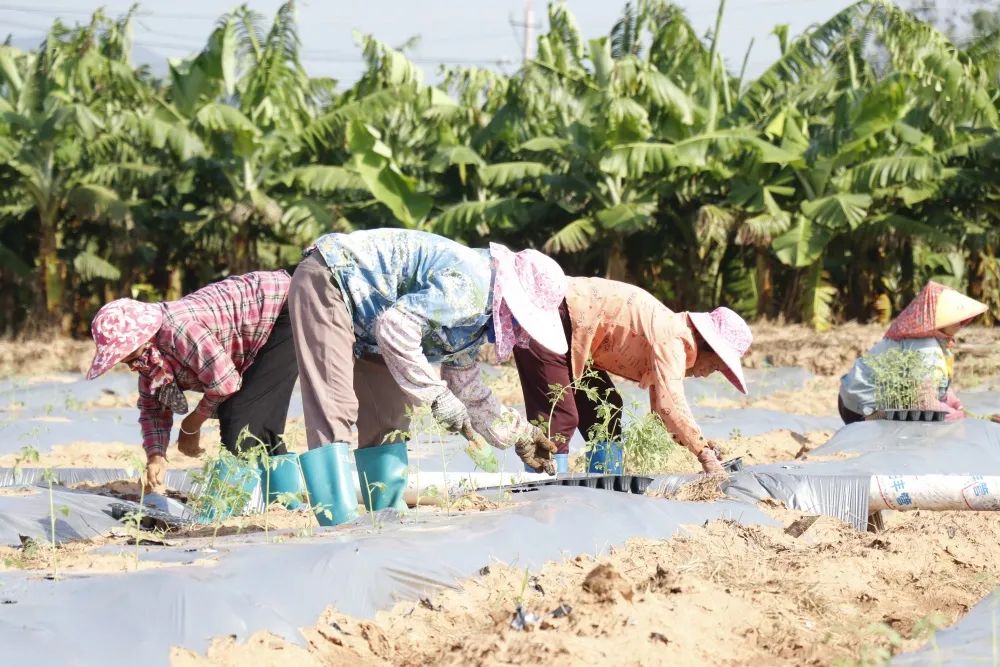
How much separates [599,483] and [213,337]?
1534 mm

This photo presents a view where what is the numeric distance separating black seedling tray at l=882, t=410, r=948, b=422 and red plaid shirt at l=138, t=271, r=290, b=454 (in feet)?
12.1

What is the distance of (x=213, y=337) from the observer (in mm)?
4266

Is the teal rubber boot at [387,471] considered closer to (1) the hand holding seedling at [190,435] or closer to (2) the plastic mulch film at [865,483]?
(1) the hand holding seedling at [190,435]

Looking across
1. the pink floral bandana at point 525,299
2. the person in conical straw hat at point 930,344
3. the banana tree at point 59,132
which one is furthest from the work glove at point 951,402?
the banana tree at point 59,132

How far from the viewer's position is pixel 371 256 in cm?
388

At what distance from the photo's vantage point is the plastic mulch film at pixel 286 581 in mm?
2545

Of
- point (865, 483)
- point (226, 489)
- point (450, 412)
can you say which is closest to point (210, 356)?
point (226, 489)

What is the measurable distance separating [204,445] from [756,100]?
957 centimetres

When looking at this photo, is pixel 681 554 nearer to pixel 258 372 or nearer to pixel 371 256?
pixel 371 256

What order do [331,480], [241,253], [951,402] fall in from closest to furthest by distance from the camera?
[331,480], [951,402], [241,253]

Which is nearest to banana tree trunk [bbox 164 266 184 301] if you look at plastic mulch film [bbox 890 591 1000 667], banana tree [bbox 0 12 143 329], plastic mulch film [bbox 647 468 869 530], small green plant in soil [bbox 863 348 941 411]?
banana tree [bbox 0 12 143 329]

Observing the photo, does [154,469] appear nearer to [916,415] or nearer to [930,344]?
[916,415]

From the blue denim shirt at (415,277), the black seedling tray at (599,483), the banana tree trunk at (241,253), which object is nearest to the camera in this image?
the blue denim shirt at (415,277)

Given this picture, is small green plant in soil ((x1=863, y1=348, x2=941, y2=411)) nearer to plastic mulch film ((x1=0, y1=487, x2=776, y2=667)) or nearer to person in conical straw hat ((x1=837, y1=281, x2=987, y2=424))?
person in conical straw hat ((x1=837, y1=281, x2=987, y2=424))
